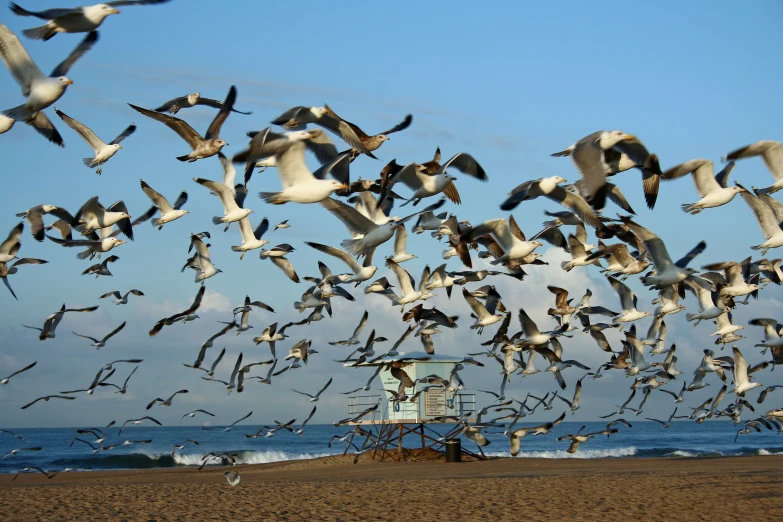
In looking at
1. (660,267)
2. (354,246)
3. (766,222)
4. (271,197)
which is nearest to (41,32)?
(271,197)

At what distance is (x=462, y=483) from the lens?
19.8 meters

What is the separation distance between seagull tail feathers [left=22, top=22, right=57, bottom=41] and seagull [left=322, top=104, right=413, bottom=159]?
13.1 feet

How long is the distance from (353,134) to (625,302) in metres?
7.65

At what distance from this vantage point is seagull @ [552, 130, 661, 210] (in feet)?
43.0

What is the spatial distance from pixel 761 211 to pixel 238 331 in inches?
477

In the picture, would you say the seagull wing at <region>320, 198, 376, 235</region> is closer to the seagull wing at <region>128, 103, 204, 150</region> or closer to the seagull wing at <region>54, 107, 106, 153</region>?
the seagull wing at <region>128, 103, 204, 150</region>

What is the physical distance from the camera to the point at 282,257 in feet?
66.4

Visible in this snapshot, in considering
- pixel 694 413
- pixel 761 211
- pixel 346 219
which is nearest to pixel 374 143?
pixel 346 219

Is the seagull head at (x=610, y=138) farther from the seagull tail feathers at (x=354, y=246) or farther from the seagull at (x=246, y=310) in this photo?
the seagull at (x=246, y=310)

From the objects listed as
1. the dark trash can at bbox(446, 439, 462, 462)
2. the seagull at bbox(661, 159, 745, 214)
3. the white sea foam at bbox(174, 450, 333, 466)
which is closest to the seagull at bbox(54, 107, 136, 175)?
the seagull at bbox(661, 159, 745, 214)

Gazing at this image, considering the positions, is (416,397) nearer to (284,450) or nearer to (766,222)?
(766,222)

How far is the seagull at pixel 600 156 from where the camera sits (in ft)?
43.0

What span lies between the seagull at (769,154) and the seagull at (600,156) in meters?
1.76

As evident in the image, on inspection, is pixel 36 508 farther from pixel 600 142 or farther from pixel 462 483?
pixel 600 142
